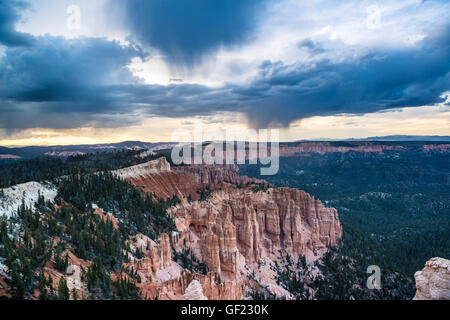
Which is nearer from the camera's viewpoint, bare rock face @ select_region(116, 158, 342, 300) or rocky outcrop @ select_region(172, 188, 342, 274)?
bare rock face @ select_region(116, 158, 342, 300)

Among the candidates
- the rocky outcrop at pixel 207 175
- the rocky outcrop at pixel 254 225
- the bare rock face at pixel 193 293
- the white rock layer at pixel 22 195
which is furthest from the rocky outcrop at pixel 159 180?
the bare rock face at pixel 193 293

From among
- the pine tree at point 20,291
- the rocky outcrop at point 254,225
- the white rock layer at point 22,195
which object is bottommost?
the rocky outcrop at point 254,225

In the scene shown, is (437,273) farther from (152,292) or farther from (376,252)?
(376,252)

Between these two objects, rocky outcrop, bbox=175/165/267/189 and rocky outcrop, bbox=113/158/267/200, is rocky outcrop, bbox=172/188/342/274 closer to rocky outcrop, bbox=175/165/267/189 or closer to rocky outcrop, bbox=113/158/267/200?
rocky outcrop, bbox=113/158/267/200

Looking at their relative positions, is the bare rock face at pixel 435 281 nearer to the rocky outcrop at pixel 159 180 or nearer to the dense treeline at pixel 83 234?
the dense treeline at pixel 83 234

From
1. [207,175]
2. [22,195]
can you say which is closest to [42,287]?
[22,195]

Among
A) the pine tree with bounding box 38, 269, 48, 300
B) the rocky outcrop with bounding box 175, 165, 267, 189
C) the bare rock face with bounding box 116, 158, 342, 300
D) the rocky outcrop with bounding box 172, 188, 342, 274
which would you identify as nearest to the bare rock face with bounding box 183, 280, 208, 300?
the bare rock face with bounding box 116, 158, 342, 300

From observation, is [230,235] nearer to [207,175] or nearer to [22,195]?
[22,195]
